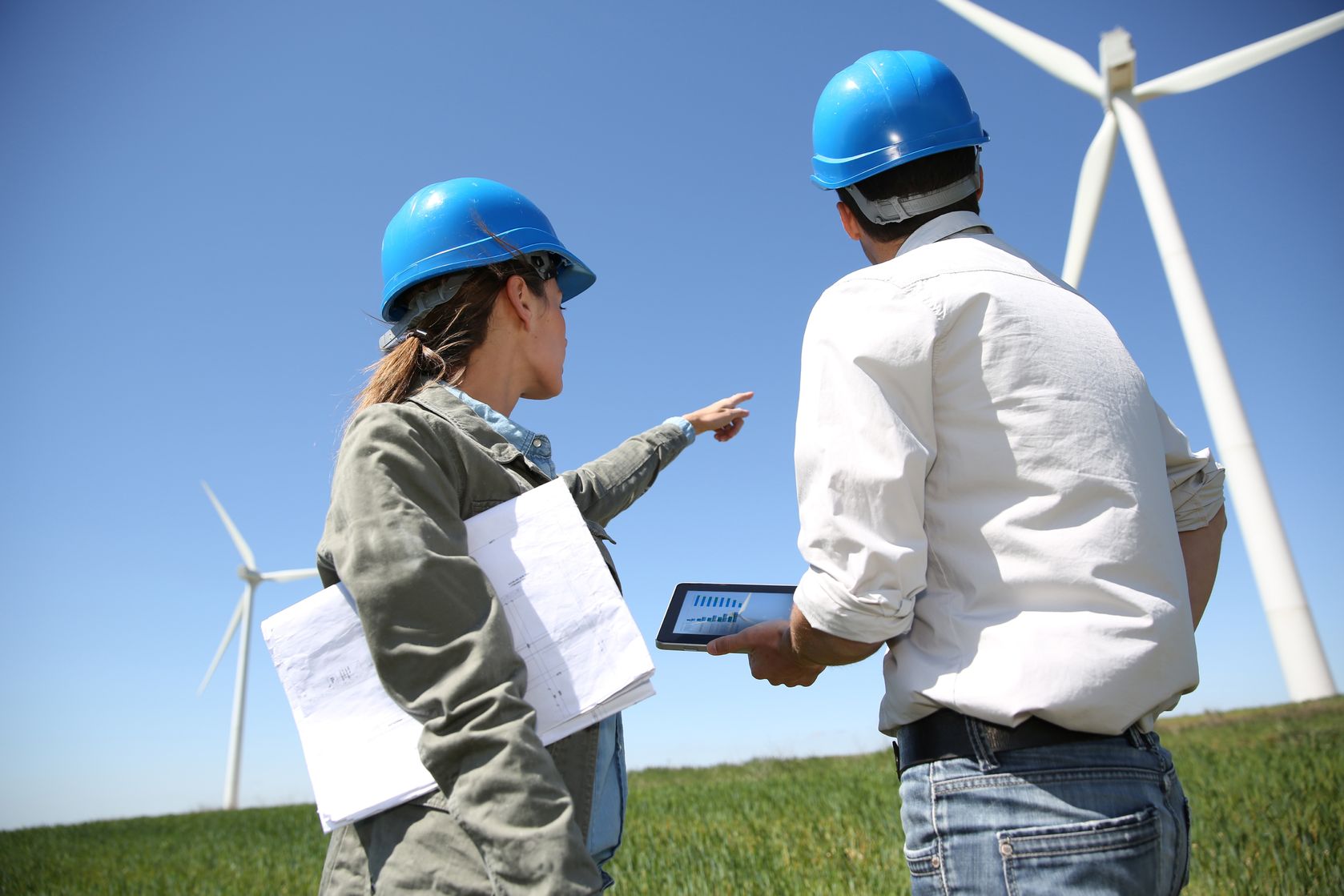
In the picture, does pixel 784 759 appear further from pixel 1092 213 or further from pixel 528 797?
pixel 528 797

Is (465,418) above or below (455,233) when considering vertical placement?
below

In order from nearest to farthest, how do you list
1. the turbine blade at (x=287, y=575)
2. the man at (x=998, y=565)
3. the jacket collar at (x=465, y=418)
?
the man at (x=998, y=565) < the jacket collar at (x=465, y=418) < the turbine blade at (x=287, y=575)

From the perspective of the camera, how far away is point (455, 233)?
271 cm

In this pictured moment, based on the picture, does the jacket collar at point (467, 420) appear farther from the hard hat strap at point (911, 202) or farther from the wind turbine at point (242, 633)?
the wind turbine at point (242, 633)

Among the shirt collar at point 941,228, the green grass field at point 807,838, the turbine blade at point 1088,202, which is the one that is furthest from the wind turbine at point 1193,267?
the shirt collar at point 941,228

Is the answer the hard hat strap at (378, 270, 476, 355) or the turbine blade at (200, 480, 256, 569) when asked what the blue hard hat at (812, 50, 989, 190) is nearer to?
the hard hat strap at (378, 270, 476, 355)

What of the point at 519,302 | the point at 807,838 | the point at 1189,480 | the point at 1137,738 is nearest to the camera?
the point at 1137,738

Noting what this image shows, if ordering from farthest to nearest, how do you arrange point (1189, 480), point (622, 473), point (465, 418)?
point (622, 473)
point (1189, 480)
point (465, 418)

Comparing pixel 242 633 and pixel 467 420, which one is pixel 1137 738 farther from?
pixel 242 633

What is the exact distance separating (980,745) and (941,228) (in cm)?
134

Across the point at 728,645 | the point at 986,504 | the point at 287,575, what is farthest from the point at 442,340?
the point at 287,575

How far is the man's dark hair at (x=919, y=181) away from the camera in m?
2.55

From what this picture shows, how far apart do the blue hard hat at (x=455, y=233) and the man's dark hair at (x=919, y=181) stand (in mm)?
1019

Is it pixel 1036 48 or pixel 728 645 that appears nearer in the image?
pixel 728 645
